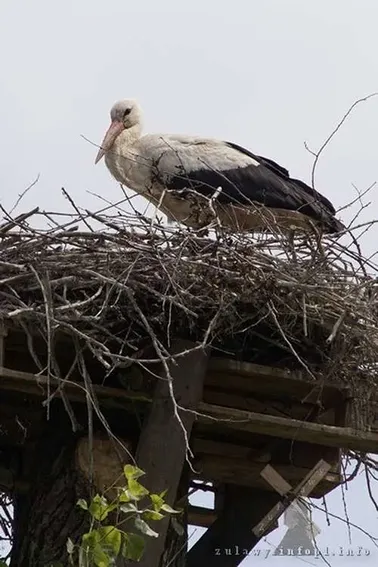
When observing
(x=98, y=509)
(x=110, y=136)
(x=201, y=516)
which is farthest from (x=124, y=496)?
(x=110, y=136)

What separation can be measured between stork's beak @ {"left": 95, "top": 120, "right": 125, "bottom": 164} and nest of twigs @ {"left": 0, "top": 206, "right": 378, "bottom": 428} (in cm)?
222

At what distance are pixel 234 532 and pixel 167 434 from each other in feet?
3.56

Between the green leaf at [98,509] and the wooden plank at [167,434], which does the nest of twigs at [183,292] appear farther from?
the green leaf at [98,509]

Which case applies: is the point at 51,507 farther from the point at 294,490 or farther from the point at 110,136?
the point at 110,136

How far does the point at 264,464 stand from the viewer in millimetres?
5324

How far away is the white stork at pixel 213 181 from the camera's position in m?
5.95

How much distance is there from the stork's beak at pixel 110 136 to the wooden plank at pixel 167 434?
91.0 inches

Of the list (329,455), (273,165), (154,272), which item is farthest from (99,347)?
(273,165)

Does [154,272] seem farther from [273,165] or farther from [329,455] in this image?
[273,165]

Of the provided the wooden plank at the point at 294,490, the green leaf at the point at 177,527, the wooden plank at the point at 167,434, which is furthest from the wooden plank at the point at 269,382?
the green leaf at the point at 177,527

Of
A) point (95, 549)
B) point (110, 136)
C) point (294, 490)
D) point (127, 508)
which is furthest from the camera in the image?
point (110, 136)

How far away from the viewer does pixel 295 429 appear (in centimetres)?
463

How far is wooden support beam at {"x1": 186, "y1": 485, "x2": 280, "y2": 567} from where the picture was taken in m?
5.45

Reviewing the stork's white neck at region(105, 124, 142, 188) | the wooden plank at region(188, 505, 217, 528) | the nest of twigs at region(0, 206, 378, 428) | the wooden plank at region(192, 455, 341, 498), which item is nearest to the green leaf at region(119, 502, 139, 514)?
the nest of twigs at region(0, 206, 378, 428)
